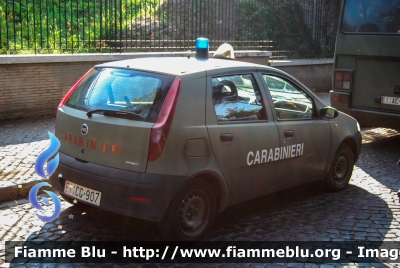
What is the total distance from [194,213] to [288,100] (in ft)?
6.18

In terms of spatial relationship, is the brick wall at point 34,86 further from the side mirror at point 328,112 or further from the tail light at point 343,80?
the side mirror at point 328,112

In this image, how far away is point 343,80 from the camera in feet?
34.6

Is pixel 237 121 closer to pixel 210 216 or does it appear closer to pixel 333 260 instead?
pixel 210 216

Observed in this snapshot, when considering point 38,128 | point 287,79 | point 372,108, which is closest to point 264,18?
point 372,108

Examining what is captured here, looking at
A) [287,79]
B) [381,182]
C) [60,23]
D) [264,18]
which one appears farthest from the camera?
[264,18]

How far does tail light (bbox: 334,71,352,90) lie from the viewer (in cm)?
1045

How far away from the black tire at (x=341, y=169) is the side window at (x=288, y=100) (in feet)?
2.65

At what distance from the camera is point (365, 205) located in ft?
22.1

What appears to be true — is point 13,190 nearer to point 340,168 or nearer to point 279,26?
point 340,168

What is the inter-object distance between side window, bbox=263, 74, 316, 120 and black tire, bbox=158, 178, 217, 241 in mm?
1358

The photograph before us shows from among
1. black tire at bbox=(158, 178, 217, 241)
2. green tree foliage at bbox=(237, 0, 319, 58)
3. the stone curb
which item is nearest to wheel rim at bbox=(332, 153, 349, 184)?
black tire at bbox=(158, 178, 217, 241)

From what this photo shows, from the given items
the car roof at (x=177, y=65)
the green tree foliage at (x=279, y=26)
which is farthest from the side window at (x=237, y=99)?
the green tree foliage at (x=279, y=26)

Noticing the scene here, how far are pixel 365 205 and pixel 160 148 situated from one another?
2941mm

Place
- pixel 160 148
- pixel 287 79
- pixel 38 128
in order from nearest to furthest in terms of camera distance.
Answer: pixel 160 148, pixel 287 79, pixel 38 128
